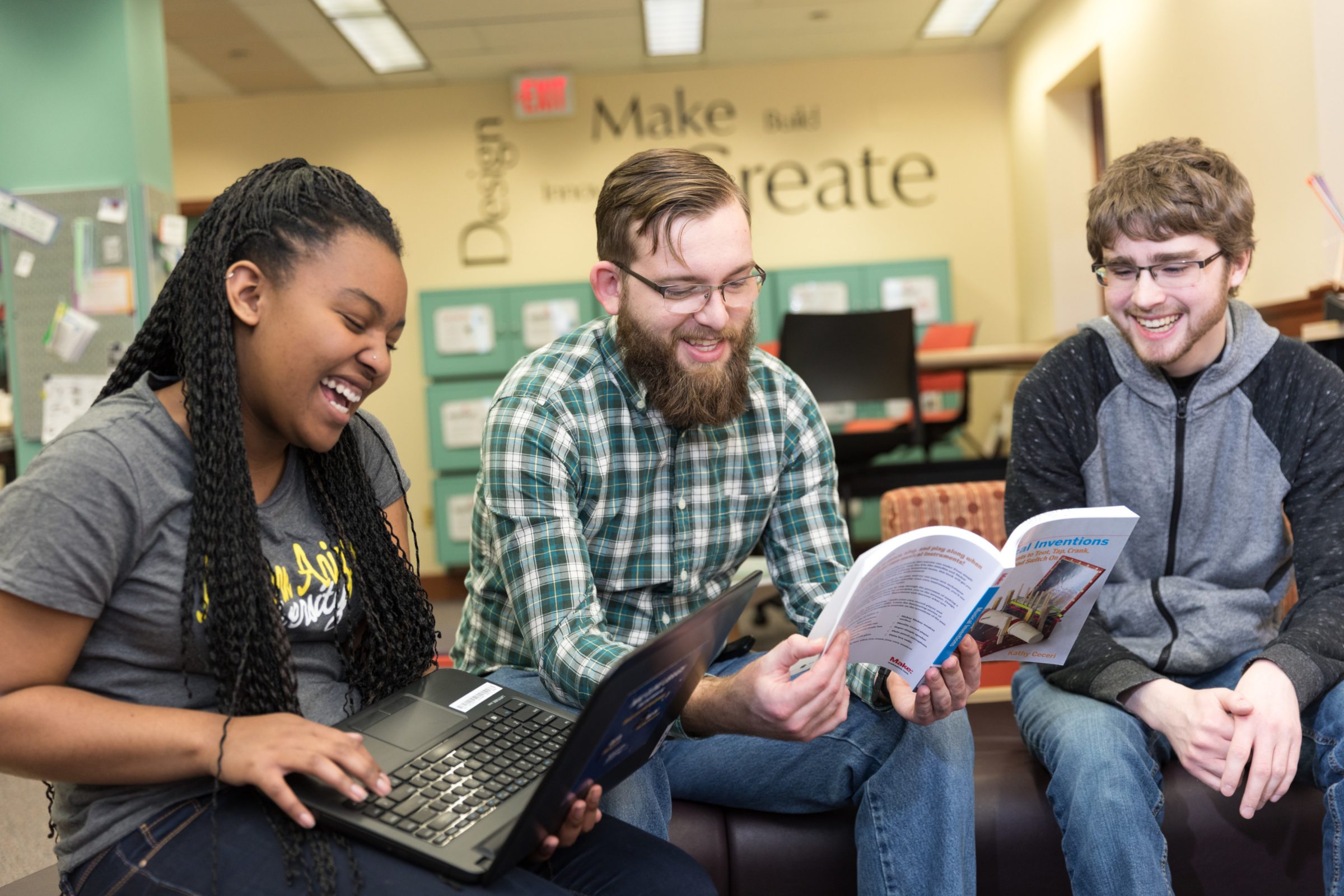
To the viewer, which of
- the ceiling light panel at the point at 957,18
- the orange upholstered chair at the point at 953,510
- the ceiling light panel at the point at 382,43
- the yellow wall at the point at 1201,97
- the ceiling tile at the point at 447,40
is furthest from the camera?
the ceiling light panel at the point at 957,18

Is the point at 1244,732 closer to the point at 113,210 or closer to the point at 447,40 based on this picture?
the point at 113,210

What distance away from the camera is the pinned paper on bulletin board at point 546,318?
260 inches

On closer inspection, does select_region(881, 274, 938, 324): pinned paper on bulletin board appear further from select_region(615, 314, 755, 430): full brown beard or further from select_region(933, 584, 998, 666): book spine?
select_region(933, 584, 998, 666): book spine

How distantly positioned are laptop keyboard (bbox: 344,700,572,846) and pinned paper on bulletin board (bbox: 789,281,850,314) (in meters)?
5.66

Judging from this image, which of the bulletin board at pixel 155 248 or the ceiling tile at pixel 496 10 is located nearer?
the bulletin board at pixel 155 248

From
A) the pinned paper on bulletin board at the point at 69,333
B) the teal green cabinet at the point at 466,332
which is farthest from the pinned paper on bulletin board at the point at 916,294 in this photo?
the pinned paper on bulletin board at the point at 69,333

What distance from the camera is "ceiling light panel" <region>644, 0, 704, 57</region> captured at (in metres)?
5.72

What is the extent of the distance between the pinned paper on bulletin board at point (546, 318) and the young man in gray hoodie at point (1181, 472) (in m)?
5.04

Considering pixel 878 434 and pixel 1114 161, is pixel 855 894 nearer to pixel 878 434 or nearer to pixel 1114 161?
pixel 1114 161

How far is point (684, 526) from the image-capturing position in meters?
1.55

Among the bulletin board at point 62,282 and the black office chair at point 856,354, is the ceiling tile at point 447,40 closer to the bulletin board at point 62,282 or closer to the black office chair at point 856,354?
the bulletin board at point 62,282

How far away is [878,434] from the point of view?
4.23 m

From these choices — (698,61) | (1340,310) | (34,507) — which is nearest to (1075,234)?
(698,61)

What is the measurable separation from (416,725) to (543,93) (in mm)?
6073
